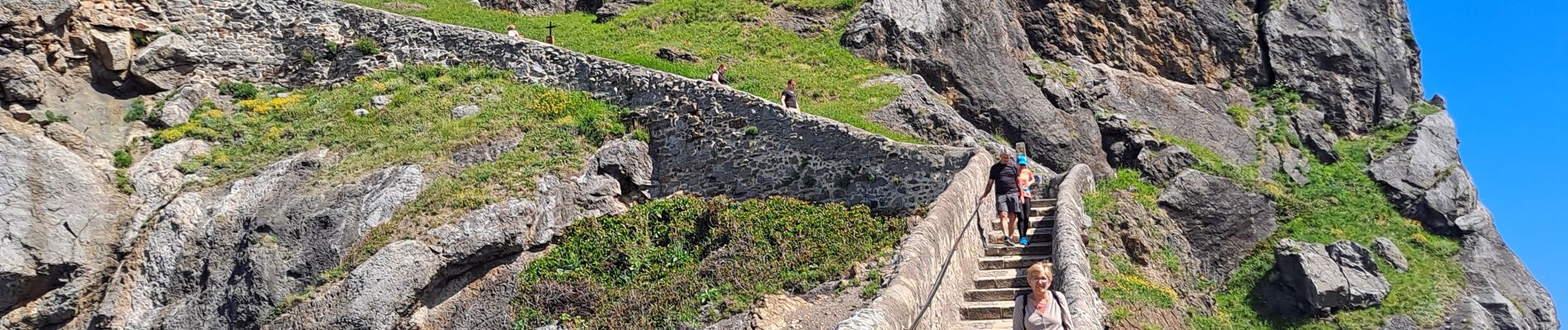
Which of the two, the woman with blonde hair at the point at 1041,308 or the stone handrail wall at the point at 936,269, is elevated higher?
the woman with blonde hair at the point at 1041,308

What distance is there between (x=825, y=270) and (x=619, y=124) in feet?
21.4

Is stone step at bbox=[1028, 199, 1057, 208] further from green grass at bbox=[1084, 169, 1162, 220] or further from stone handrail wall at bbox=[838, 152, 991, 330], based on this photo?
green grass at bbox=[1084, 169, 1162, 220]

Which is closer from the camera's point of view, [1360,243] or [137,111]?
[137,111]

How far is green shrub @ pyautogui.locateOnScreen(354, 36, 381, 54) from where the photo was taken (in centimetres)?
2527

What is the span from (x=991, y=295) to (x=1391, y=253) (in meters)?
14.1

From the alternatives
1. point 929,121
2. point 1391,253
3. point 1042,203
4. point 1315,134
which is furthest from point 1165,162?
point 1042,203

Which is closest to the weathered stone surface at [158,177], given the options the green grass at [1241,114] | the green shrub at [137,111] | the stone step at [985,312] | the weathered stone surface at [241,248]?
the weathered stone surface at [241,248]

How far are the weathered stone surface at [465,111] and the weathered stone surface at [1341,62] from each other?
20057 mm

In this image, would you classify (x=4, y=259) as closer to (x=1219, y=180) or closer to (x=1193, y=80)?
(x=1219, y=180)

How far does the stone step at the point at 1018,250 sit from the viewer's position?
15727mm

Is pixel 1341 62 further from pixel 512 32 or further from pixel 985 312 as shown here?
pixel 985 312

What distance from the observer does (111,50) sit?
79.0 ft

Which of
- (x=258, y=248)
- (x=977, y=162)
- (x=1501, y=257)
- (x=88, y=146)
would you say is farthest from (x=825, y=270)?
(x=1501, y=257)

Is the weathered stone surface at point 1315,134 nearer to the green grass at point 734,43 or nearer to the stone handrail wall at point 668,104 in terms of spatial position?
the green grass at point 734,43
